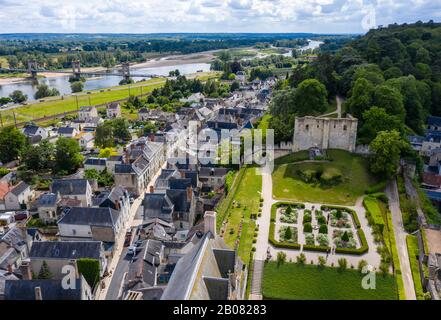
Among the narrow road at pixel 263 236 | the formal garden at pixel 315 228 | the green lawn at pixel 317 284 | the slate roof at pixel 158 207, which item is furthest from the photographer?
the slate roof at pixel 158 207

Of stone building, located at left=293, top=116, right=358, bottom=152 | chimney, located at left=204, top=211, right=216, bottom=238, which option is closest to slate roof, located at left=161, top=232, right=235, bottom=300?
chimney, located at left=204, top=211, right=216, bottom=238

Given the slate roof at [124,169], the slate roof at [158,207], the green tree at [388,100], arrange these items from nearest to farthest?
the slate roof at [158,207] → the slate roof at [124,169] → the green tree at [388,100]

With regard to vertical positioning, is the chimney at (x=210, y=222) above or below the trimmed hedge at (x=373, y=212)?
above

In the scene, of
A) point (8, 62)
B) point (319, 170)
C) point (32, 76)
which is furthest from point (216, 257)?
point (8, 62)

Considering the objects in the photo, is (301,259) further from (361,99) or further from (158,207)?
(361,99)

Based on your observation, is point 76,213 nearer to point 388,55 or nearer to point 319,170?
point 319,170

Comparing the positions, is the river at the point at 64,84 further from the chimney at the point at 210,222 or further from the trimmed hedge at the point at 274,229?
the chimney at the point at 210,222

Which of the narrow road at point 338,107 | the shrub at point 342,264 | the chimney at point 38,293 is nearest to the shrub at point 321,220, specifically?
the shrub at point 342,264
